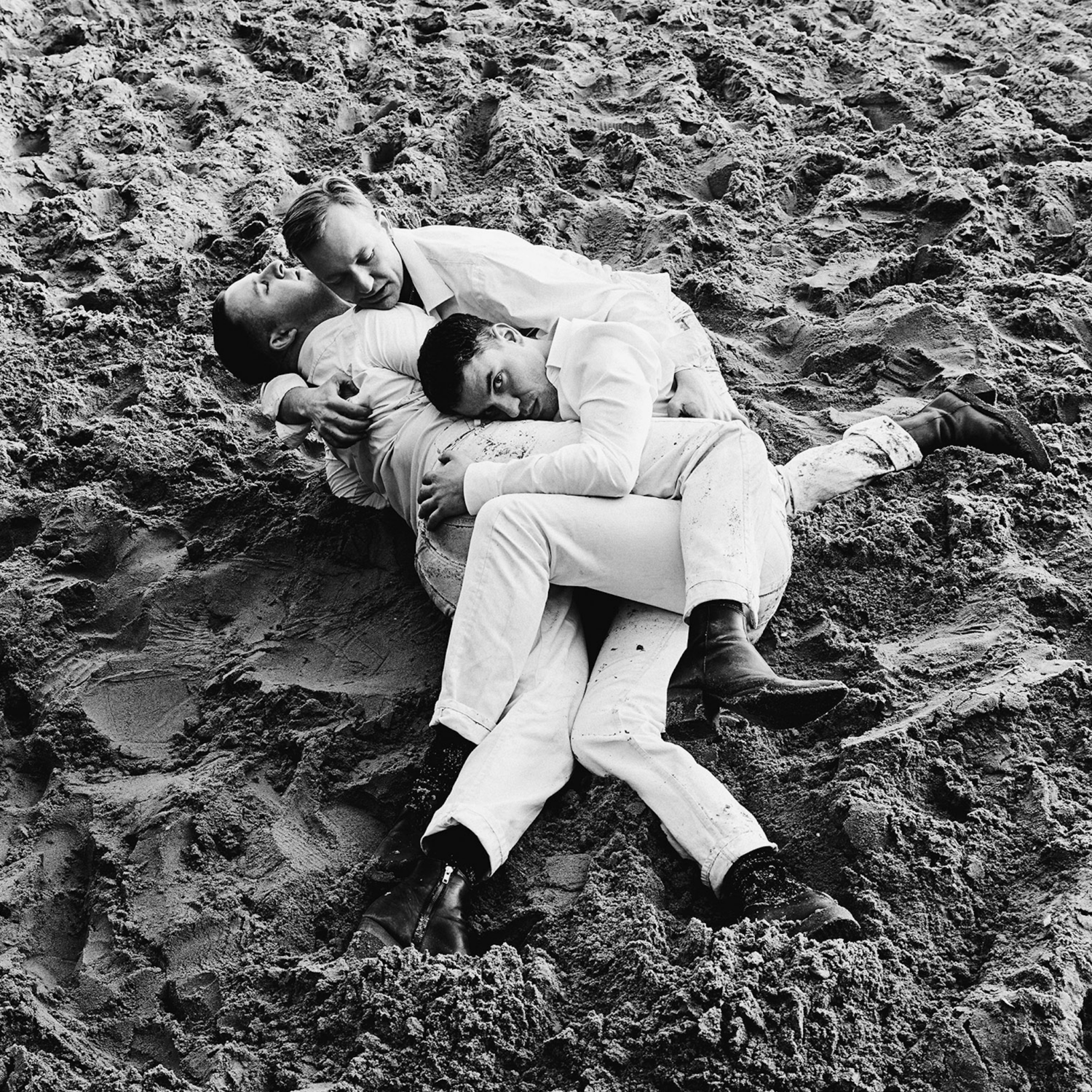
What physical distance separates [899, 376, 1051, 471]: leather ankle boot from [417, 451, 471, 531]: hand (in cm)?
124

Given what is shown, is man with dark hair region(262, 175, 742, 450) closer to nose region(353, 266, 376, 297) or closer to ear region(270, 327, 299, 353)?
nose region(353, 266, 376, 297)

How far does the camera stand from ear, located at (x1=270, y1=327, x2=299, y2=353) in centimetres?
328

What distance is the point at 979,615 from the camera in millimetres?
2838

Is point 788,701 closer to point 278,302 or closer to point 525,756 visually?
point 525,756

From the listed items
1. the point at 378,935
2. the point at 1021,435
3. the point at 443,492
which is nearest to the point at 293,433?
the point at 443,492

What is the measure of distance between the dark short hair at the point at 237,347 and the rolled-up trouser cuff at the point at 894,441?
156 cm

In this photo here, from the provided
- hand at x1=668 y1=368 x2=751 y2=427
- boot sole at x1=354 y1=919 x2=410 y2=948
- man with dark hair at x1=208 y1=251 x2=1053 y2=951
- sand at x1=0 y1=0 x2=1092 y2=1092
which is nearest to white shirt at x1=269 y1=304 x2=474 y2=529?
man with dark hair at x1=208 y1=251 x2=1053 y2=951

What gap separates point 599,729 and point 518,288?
3.80ft

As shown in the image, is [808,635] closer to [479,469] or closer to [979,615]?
[979,615]

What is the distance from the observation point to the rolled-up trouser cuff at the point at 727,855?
2.33 metres

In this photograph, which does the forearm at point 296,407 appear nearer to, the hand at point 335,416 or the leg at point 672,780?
the hand at point 335,416

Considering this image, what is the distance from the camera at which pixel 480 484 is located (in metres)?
2.76

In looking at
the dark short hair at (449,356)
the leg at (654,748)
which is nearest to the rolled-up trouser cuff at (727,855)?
the leg at (654,748)

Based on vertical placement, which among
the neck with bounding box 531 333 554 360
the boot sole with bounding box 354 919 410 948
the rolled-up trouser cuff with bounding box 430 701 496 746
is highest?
the neck with bounding box 531 333 554 360
